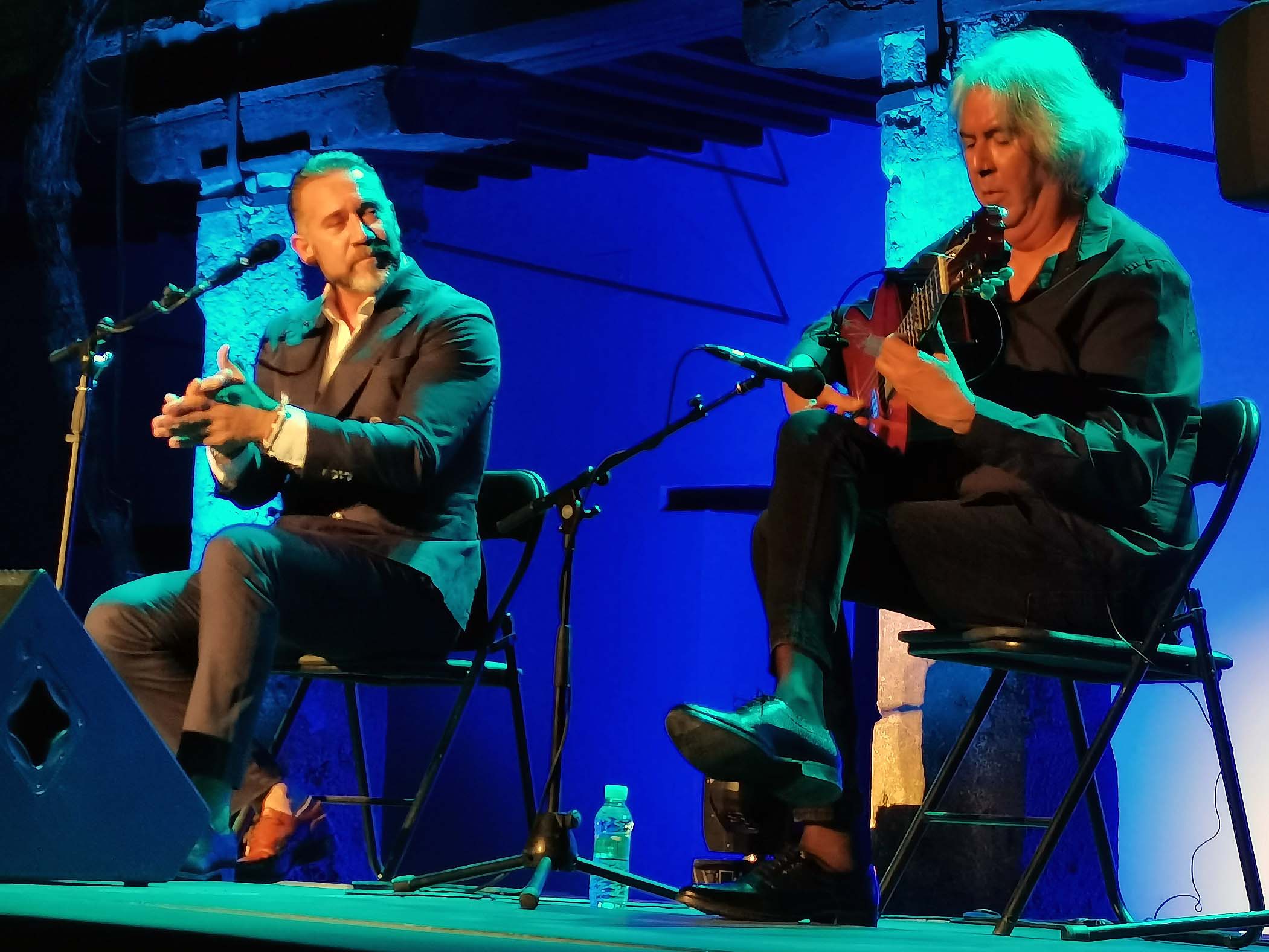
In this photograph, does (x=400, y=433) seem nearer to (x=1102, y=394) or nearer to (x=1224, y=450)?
(x=1102, y=394)

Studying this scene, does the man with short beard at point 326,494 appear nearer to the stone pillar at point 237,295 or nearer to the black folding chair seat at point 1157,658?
the black folding chair seat at point 1157,658

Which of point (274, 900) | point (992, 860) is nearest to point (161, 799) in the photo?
point (274, 900)

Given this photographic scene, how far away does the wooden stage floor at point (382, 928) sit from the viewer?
5.19 ft

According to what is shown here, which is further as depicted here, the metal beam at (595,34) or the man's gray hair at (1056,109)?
the metal beam at (595,34)

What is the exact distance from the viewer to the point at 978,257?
7.93 feet

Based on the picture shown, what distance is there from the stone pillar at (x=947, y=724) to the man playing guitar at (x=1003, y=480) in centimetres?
134

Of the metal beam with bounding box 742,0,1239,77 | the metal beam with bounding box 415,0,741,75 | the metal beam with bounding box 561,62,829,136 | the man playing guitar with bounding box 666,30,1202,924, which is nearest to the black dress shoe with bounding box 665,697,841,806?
the man playing guitar with bounding box 666,30,1202,924

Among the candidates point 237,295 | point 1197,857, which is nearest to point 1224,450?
point 1197,857

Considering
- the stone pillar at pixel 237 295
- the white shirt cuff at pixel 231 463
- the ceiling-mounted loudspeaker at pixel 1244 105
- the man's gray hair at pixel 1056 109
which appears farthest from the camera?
the stone pillar at pixel 237 295

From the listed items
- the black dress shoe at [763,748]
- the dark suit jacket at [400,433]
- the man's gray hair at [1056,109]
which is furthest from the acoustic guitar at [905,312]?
the dark suit jacket at [400,433]

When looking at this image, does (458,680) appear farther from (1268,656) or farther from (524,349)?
(524,349)

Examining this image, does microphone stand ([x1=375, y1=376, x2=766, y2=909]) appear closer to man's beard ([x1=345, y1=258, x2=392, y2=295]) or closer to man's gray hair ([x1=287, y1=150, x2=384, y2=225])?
man's beard ([x1=345, y1=258, x2=392, y2=295])

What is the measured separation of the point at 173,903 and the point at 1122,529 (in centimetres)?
137

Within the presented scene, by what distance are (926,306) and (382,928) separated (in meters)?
1.24
